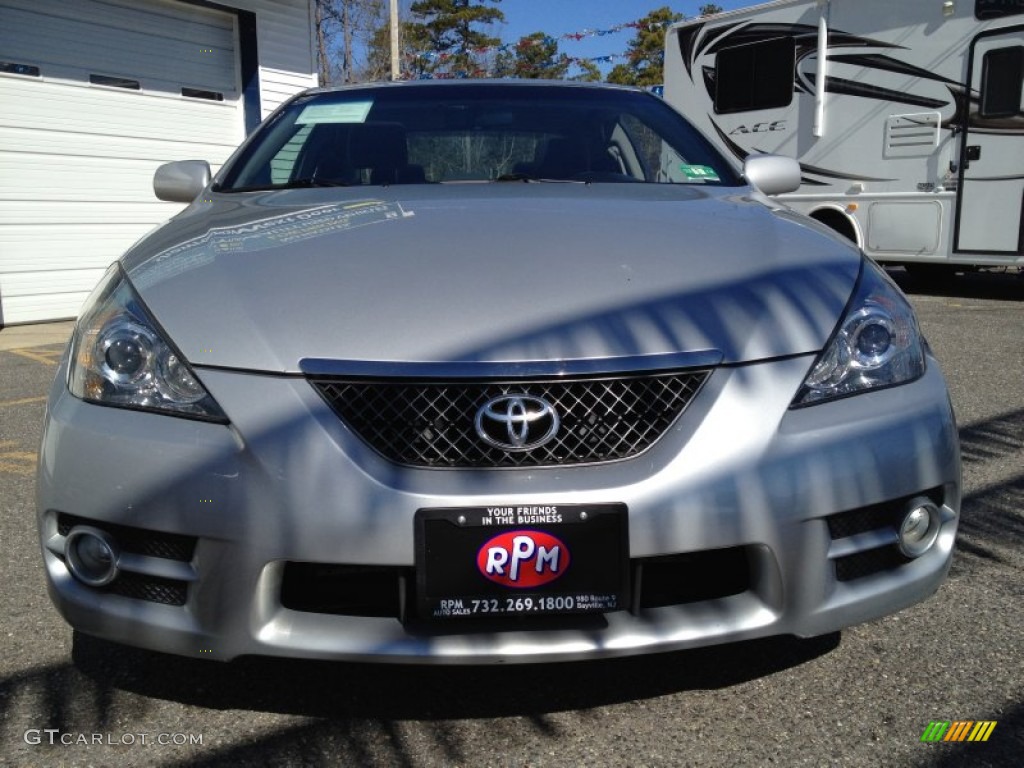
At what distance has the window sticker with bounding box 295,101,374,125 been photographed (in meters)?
3.12

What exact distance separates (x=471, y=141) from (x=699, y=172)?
737mm

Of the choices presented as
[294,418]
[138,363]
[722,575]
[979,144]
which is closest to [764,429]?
[722,575]

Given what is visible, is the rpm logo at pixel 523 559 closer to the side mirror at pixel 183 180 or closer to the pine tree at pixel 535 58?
the side mirror at pixel 183 180

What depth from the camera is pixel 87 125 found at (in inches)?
341

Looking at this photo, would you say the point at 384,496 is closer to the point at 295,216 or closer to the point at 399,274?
the point at 399,274

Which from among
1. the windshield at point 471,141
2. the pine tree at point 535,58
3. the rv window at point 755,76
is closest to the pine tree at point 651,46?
the pine tree at point 535,58

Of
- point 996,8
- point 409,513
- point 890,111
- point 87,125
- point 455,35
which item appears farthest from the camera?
point 455,35

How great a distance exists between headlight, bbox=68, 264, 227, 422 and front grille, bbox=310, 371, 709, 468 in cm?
25

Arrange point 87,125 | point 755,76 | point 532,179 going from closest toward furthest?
1. point 532,179
2. point 87,125
3. point 755,76

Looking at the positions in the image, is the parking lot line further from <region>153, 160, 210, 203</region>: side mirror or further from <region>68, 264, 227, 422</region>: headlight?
<region>68, 264, 227, 422</region>: headlight

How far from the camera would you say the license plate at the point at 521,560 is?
1600mm

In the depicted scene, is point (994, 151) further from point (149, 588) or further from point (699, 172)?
point (149, 588)

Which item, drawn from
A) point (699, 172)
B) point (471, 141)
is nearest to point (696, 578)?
point (699, 172)

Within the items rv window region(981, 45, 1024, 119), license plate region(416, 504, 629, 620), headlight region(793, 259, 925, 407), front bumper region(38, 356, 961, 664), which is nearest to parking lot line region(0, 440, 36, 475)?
front bumper region(38, 356, 961, 664)
